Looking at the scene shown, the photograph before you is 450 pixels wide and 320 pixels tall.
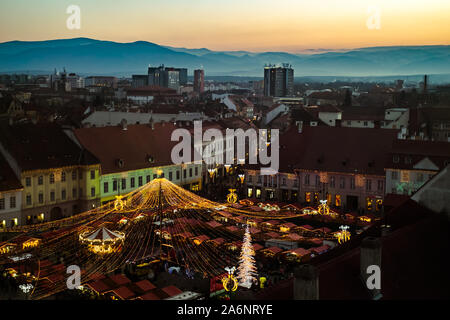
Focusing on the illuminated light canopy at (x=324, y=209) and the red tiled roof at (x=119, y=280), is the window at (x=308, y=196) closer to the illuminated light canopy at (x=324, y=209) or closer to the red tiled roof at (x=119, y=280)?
the illuminated light canopy at (x=324, y=209)

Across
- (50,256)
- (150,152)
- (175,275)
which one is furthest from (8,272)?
(150,152)

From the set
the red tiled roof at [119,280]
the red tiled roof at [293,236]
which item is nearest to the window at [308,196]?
the red tiled roof at [293,236]

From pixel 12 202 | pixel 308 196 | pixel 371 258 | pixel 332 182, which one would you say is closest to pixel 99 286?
pixel 371 258

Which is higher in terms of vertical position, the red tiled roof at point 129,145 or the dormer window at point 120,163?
the red tiled roof at point 129,145

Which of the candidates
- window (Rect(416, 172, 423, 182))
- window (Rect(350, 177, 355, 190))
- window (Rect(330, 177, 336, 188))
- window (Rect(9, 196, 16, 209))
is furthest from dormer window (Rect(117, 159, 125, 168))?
window (Rect(416, 172, 423, 182))

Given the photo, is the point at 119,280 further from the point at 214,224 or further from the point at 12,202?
the point at 12,202

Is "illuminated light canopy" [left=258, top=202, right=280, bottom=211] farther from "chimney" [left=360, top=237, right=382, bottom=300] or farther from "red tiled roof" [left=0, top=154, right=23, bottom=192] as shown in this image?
"chimney" [left=360, top=237, right=382, bottom=300]
